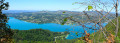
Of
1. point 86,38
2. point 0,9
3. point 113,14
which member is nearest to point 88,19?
point 86,38

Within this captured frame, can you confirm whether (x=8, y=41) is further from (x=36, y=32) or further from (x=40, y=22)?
(x=40, y=22)

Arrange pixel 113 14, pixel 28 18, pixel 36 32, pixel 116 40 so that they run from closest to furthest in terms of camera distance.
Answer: pixel 116 40 → pixel 113 14 → pixel 36 32 → pixel 28 18

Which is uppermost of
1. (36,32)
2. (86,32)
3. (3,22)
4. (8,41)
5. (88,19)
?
(88,19)

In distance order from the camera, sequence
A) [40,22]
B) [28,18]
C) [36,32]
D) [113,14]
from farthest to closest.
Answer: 1. [28,18]
2. [40,22]
3. [36,32]
4. [113,14]

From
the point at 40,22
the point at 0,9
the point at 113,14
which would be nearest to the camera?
the point at 113,14

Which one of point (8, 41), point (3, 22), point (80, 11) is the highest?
point (80, 11)

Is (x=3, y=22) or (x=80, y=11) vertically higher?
(x=80, y=11)

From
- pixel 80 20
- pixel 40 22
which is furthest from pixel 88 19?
pixel 40 22

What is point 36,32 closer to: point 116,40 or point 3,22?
point 3,22

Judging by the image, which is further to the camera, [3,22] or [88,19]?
[3,22]
